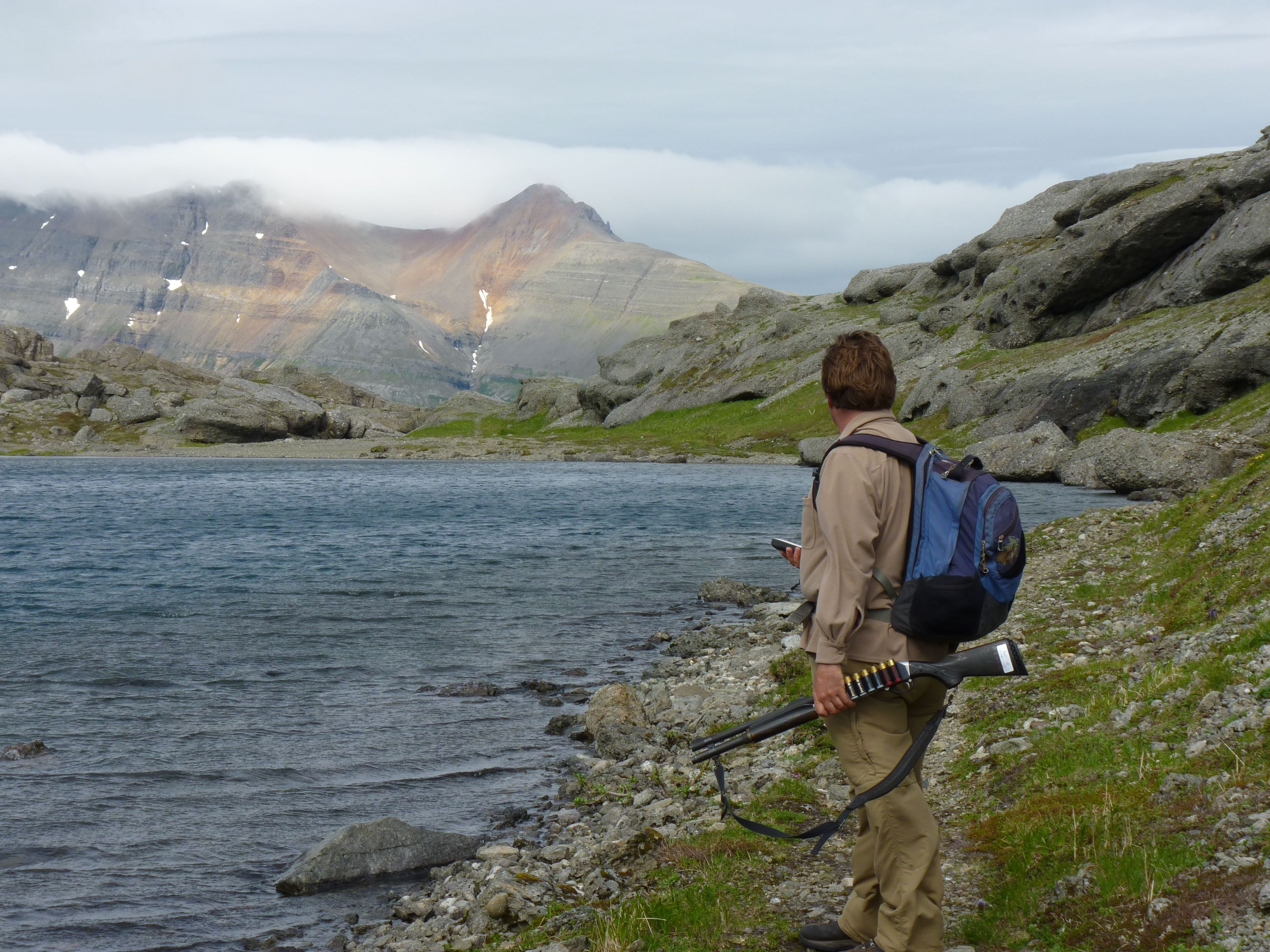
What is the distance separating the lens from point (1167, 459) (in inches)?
1832

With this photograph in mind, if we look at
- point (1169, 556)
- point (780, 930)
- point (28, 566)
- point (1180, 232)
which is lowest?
point (28, 566)

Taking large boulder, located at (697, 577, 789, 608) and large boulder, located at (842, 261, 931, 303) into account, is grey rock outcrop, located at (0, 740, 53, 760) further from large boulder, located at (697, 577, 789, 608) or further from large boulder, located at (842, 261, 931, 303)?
large boulder, located at (842, 261, 931, 303)

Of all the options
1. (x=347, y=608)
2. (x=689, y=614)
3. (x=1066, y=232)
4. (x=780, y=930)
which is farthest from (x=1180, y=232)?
(x=780, y=930)

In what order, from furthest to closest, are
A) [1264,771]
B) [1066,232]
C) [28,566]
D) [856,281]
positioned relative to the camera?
[856,281], [1066,232], [28,566], [1264,771]

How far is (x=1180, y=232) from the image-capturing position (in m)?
91.1

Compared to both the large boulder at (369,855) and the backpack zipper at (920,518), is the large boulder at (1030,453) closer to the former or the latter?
the large boulder at (369,855)

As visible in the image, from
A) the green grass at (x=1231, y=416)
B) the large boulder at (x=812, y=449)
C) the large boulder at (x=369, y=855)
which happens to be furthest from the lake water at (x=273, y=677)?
the large boulder at (x=812, y=449)

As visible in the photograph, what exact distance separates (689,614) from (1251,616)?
22329 millimetres

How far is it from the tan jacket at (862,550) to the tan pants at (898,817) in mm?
247

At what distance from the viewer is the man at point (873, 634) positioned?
679 centimetres

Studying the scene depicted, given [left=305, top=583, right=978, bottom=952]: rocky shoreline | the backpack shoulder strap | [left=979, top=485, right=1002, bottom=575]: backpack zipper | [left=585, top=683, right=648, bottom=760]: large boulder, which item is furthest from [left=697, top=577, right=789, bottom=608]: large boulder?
[left=979, top=485, right=1002, bottom=575]: backpack zipper

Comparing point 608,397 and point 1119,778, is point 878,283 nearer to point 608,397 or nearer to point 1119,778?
point 608,397

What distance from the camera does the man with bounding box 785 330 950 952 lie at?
6.79m

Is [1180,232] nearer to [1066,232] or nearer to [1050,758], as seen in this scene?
[1066,232]
